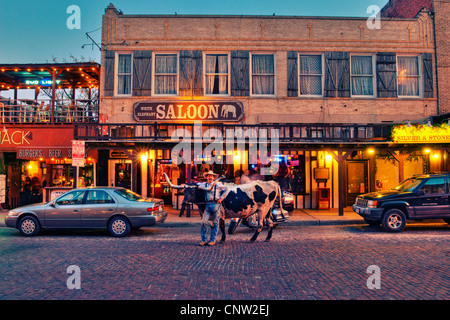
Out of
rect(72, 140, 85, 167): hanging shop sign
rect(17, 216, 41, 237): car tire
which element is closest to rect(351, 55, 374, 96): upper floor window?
rect(72, 140, 85, 167): hanging shop sign

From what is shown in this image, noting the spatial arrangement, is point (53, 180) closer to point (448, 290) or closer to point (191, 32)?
point (191, 32)

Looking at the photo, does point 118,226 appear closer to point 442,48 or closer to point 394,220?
point 394,220

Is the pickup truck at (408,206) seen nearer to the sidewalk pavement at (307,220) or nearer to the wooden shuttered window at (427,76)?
the sidewalk pavement at (307,220)

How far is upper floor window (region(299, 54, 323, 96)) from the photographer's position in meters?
17.9

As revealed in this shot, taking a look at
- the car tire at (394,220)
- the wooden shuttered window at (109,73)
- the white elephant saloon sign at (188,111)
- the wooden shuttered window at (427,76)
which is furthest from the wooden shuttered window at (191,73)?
the wooden shuttered window at (427,76)

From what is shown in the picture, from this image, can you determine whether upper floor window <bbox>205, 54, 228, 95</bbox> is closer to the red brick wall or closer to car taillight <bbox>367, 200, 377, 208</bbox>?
car taillight <bbox>367, 200, 377, 208</bbox>

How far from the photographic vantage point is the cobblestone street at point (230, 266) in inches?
204

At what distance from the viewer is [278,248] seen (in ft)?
27.5

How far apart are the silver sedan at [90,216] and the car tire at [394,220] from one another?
7.54 metres

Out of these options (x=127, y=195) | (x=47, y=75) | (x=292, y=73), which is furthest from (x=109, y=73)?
(x=292, y=73)

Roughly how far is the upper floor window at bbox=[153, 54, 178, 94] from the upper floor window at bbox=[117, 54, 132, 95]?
4.74 ft
